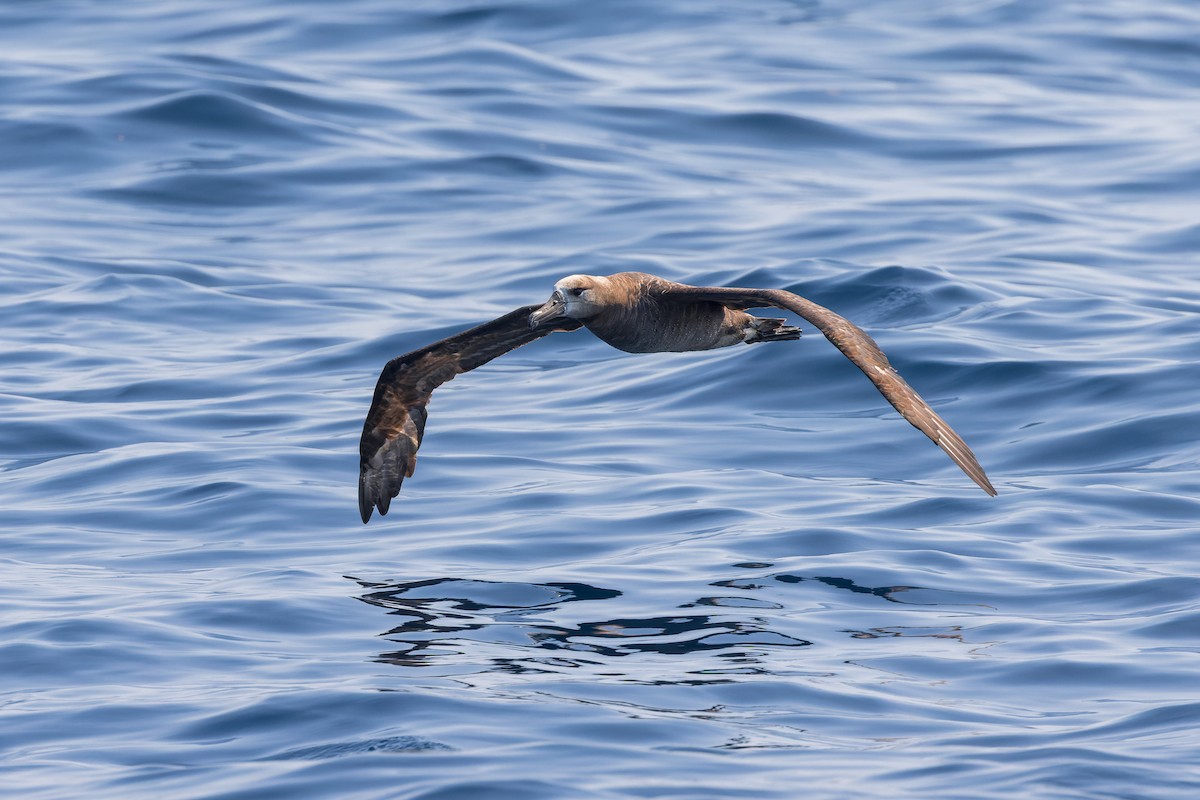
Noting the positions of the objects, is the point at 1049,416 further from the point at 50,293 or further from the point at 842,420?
the point at 50,293

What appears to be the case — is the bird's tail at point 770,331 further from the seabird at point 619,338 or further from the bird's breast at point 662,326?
the bird's breast at point 662,326

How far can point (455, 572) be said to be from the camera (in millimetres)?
11625

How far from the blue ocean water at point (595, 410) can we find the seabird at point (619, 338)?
59 cm

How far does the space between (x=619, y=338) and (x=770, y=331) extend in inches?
50.5

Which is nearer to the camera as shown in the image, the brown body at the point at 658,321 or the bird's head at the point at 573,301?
the bird's head at the point at 573,301

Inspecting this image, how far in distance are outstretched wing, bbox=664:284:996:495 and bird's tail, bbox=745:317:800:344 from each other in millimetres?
1525

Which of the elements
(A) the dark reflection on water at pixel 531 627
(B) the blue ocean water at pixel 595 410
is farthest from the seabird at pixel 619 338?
(A) the dark reflection on water at pixel 531 627

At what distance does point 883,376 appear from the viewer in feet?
33.3

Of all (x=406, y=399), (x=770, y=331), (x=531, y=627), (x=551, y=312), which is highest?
(x=551, y=312)

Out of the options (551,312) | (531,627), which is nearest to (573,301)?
(551,312)

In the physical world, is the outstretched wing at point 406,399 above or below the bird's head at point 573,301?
below

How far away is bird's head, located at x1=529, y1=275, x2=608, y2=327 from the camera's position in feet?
36.7

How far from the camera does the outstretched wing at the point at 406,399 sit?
12383 mm

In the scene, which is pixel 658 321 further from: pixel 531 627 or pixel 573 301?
pixel 531 627
